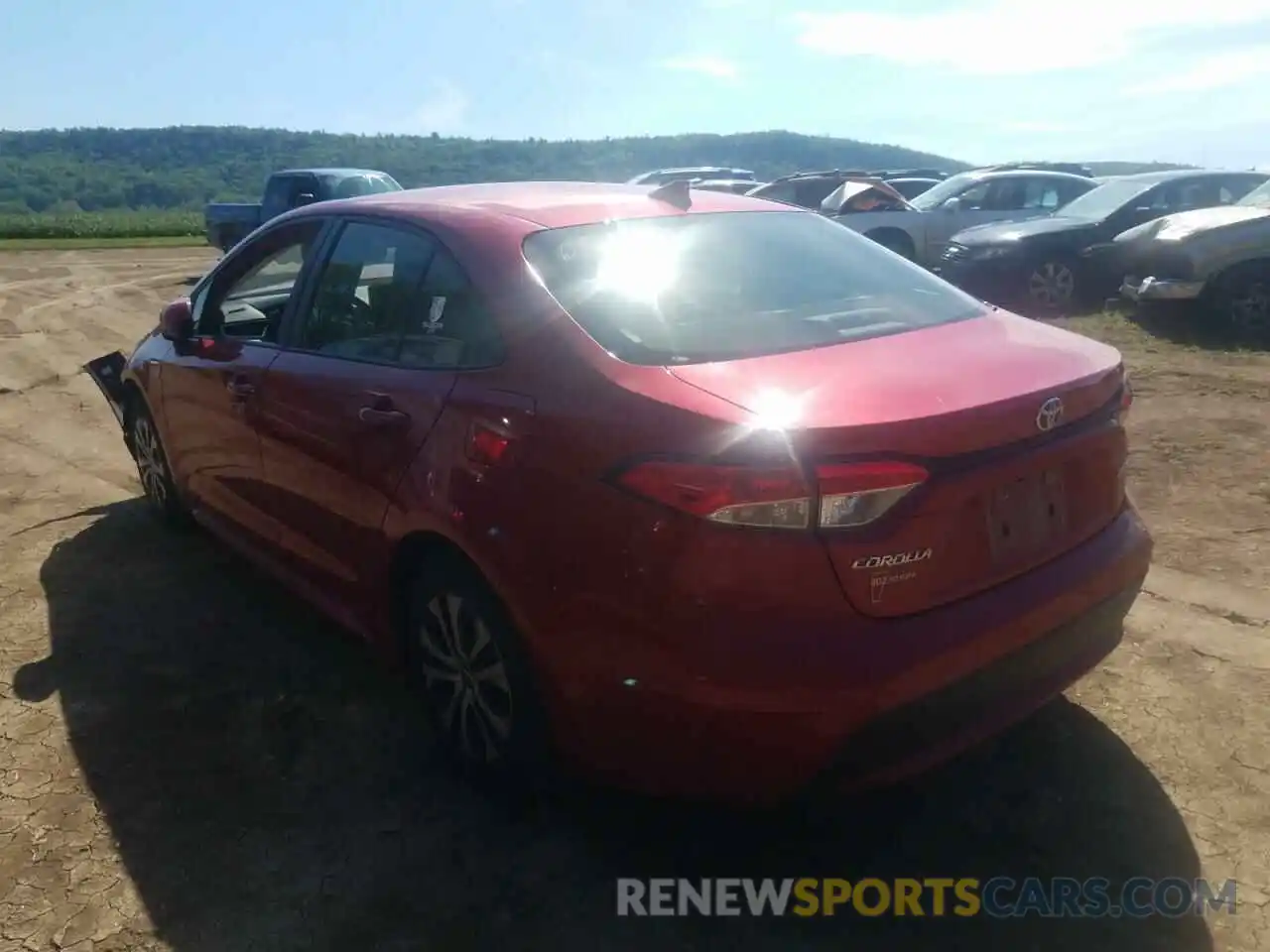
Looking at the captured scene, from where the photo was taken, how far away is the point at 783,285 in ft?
10.1

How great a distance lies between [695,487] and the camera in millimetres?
2215

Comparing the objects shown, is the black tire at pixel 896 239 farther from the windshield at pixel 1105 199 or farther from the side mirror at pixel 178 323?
the side mirror at pixel 178 323

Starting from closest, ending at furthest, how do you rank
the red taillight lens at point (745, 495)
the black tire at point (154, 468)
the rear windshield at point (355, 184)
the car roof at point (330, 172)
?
the red taillight lens at point (745, 495) < the black tire at point (154, 468) < the rear windshield at point (355, 184) < the car roof at point (330, 172)

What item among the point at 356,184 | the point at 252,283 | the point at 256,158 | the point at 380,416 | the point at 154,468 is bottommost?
the point at 154,468

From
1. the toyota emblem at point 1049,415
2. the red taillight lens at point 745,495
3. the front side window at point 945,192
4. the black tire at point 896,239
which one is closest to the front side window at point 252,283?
the red taillight lens at point 745,495

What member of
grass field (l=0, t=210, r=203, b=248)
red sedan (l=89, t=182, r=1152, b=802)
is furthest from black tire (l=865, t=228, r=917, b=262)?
grass field (l=0, t=210, r=203, b=248)

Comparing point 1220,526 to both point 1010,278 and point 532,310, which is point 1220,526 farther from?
point 1010,278

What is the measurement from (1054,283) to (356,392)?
963cm

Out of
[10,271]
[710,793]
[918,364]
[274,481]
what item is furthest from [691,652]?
[10,271]

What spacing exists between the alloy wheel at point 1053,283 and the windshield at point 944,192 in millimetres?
3017

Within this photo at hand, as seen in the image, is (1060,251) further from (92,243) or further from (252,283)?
(92,243)

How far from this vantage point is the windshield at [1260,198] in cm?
1026

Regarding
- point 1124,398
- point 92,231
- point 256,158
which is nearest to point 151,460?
point 1124,398

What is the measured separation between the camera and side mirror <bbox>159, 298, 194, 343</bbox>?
4.34 m
